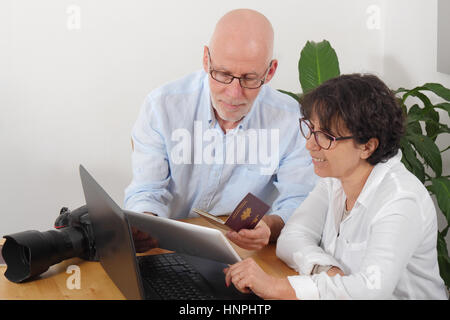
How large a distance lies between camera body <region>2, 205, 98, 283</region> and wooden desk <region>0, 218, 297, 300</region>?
0.03 m

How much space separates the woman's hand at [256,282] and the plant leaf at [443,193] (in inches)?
51.7

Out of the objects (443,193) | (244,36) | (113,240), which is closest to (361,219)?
(113,240)

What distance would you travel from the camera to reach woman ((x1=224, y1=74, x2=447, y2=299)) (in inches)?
49.5

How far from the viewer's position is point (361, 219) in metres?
1.44

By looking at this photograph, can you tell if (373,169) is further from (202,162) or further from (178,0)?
(178,0)

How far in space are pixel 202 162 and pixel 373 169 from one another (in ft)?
2.70

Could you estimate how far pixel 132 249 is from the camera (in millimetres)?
1182

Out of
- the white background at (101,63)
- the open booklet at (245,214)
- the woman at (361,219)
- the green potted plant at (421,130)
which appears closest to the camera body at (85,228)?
the open booklet at (245,214)

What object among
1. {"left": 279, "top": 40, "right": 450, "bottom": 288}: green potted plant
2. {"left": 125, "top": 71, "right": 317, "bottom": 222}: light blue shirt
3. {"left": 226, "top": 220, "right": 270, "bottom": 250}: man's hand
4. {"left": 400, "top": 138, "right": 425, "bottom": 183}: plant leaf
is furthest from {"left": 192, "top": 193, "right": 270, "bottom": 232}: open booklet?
{"left": 400, "top": 138, "right": 425, "bottom": 183}: plant leaf

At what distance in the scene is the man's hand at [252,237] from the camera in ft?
5.37

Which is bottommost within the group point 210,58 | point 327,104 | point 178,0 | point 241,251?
point 241,251

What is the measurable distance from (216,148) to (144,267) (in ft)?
2.30

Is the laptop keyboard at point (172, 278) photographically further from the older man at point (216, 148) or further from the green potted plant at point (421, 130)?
the green potted plant at point (421, 130)
